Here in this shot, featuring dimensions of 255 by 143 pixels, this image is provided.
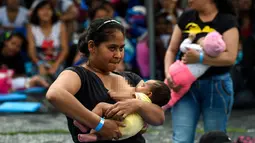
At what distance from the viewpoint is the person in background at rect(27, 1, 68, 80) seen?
29.0ft

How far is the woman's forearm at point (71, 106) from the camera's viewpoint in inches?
115

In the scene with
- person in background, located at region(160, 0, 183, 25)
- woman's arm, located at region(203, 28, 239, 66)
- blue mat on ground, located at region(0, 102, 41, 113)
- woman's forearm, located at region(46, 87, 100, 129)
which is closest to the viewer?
woman's forearm, located at region(46, 87, 100, 129)

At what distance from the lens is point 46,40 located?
8922 millimetres

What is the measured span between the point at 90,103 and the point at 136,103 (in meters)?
0.25

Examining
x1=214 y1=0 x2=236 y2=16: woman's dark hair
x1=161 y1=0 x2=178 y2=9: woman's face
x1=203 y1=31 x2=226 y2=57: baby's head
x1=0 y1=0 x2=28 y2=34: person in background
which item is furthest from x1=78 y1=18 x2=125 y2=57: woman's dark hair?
x1=0 y1=0 x2=28 y2=34: person in background

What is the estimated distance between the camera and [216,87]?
176 inches

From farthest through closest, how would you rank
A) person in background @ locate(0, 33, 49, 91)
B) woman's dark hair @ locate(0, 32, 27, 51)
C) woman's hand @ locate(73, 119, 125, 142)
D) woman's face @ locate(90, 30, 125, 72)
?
woman's dark hair @ locate(0, 32, 27, 51)
person in background @ locate(0, 33, 49, 91)
woman's face @ locate(90, 30, 125, 72)
woman's hand @ locate(73, 119, 125, 142)

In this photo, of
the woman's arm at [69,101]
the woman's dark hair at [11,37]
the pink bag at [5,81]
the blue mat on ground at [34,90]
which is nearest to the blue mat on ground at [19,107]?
the pink bag at [5,81]

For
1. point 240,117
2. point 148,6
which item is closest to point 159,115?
point 240,117

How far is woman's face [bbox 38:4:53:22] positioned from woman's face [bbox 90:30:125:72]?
5.77 m

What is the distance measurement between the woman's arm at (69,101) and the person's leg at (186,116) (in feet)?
5.14

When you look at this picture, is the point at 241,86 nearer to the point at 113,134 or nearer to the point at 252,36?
the point at 252,36

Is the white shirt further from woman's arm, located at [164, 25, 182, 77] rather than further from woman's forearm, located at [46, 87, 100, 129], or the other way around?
woman's forearm, located at [46, 87, 100, 129]

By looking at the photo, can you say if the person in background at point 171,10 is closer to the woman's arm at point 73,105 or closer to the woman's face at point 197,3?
the woman's face at point 197,3
